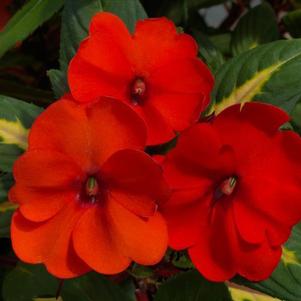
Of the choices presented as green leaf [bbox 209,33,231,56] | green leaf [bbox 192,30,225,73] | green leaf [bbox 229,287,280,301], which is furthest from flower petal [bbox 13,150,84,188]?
green leaf [bbox 209,33,231,56]

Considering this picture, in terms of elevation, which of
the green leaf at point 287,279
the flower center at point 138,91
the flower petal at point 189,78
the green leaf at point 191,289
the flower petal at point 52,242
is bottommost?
the green leaf at point 191,289

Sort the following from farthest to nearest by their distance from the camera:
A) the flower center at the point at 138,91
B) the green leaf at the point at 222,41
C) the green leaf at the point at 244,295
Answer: the green leaf at the point at 222,41 → the green leaf at the point at 244,295 → the flower center at the point at 138,91

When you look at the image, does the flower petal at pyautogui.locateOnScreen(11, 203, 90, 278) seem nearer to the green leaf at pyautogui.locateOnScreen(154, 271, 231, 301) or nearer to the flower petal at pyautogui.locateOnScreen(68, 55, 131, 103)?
the flower petal at pyautogui.locateOnScreen(68, 55, 131, 103)

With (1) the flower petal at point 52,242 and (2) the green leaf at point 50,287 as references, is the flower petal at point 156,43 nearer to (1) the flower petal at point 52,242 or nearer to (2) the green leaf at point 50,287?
(1) the flower petal at point 52,242

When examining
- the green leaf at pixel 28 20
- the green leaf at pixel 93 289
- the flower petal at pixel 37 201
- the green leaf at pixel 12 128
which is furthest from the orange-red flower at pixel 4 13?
the flower petal at pixel 37 201

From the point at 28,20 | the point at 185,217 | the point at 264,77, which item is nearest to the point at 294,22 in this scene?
the point at 264,77

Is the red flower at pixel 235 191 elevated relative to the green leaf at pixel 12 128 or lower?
elevated

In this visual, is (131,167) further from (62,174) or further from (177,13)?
(177,13)
